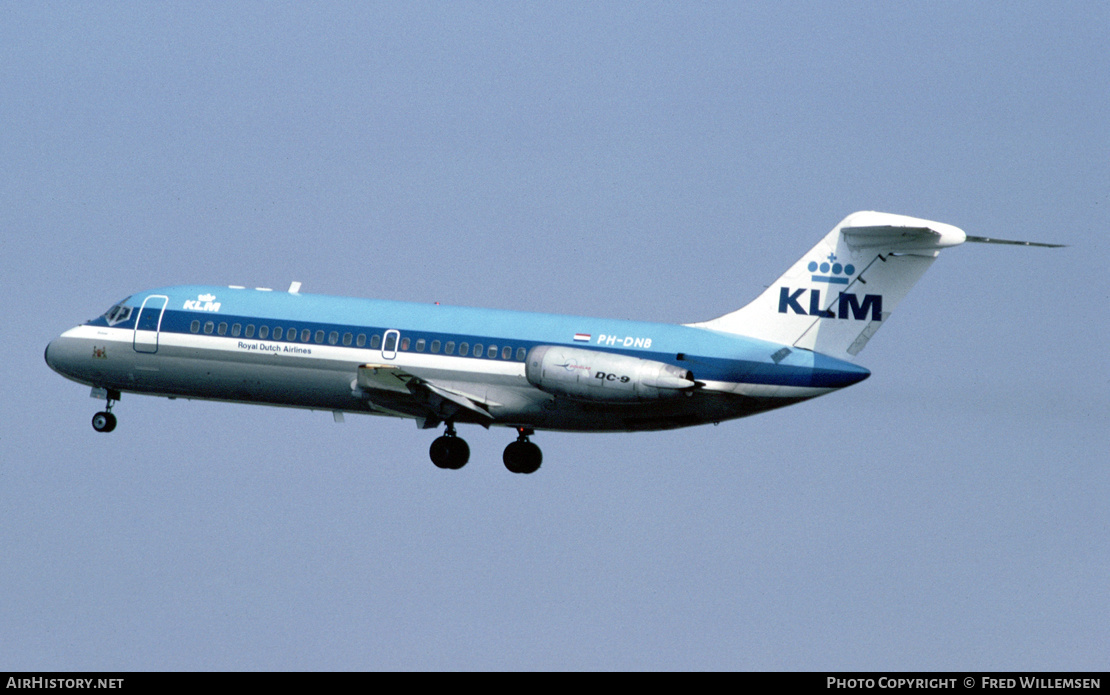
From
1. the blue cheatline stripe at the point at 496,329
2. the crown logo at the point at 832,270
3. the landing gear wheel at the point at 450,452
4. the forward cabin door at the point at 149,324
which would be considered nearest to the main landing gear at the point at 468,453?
the landing gear wheel at the point at 450,452

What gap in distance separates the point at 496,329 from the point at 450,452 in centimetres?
352

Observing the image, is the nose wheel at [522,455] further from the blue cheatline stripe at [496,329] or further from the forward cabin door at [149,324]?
the forward cabin door at [149,324]

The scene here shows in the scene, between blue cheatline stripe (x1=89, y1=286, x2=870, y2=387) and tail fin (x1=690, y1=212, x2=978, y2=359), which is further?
blue cheatline stripe (x1=89, y1=286, x2=870, y2=387)

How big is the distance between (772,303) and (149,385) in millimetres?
16182

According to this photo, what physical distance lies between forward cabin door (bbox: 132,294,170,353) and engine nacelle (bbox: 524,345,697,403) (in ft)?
34.4

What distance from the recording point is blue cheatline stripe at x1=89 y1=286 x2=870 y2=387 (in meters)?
45.1

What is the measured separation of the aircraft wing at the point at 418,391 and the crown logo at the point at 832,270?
8209 mm

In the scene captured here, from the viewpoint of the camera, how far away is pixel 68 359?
51.9 meters

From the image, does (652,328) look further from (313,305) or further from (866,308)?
(313,305)

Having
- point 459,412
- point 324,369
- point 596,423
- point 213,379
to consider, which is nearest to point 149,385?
point 213,379

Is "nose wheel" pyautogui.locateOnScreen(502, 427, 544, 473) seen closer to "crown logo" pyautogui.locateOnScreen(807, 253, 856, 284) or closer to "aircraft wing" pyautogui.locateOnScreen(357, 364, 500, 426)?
"aircraft wing" pyautogui.locateOnScreen(357, 364, 500, 426)

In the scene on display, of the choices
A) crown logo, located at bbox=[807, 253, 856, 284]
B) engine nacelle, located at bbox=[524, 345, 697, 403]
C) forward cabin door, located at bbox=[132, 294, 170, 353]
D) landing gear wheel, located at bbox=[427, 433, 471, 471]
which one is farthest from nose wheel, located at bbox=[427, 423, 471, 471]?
crown logo, located at bbox=[807, 253, 856, 284]

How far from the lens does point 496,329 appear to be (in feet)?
156

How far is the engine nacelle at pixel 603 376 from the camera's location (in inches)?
1756
